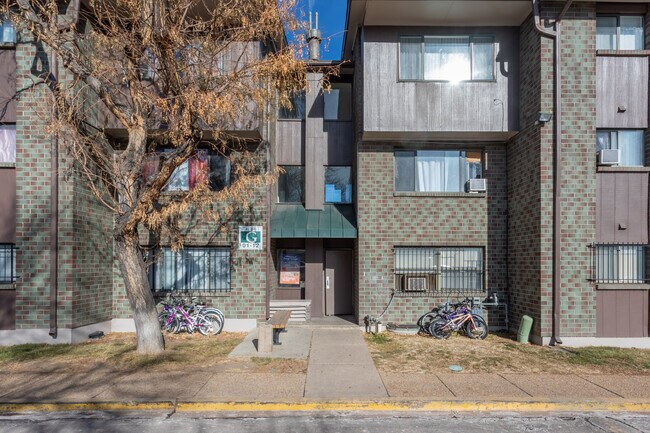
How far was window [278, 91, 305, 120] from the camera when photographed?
497 inches

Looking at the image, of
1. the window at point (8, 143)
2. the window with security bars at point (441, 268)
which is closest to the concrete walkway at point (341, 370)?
the window with security bars at point (441, 268)

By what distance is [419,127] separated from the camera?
10.3 m

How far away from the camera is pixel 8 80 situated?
915 cm

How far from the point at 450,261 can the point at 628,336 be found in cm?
439

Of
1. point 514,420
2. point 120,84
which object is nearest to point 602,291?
point 514,420

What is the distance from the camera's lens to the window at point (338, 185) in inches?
490

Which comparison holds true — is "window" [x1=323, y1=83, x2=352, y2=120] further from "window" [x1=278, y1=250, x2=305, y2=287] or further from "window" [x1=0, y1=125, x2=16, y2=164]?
"window" [x1=0, y1=125, x2=16, y2=164]

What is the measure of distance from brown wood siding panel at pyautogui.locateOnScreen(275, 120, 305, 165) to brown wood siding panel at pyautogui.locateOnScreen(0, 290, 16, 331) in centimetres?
787

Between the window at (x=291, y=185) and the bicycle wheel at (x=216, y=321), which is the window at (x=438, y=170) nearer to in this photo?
the window at (x=291, y=185)

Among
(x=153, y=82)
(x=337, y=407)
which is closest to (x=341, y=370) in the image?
(x=337, y=407)

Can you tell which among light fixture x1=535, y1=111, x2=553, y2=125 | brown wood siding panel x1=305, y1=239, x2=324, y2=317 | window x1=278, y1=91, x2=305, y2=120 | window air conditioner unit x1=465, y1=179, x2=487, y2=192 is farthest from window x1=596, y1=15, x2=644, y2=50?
brown wood siding panel x1=305, y1=239, x2=324, y2=317

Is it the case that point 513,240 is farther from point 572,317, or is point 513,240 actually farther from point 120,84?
point 120,84

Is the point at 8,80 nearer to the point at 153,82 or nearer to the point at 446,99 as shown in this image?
the point at 153,82

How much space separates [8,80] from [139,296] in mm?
6346
